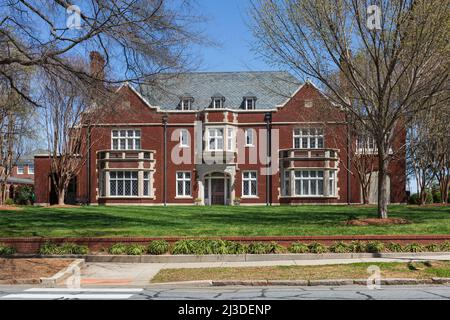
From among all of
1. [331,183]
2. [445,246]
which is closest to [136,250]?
[445,246]

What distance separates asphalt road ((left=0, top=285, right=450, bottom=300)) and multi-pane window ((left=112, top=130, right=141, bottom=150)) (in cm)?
3343

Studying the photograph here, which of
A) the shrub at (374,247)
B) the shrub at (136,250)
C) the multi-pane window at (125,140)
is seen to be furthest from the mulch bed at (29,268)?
the multi-pane window at (125,140)

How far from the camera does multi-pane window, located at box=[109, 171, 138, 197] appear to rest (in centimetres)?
4434

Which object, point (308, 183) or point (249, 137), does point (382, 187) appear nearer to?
point (308, 183)

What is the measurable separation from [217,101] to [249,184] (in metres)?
7.17

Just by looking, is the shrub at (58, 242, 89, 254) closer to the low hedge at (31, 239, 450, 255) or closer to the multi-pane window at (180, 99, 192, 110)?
the low hedge at (31, 239, 450, 255)

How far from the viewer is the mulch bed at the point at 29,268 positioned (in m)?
13.4

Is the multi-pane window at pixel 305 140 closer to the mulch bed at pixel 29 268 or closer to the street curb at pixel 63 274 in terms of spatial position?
the street curb at pixel 63 274

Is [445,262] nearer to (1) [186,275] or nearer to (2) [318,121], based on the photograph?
(1) [186,275]

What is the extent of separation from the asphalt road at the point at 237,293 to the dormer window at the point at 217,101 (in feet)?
112

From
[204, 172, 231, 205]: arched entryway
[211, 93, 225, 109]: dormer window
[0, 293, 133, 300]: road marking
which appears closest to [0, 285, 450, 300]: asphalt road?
[0, 293, 133, 300]: road marking

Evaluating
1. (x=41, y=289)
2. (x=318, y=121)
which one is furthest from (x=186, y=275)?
(x=318, y=121)

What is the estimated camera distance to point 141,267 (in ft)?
50.2
